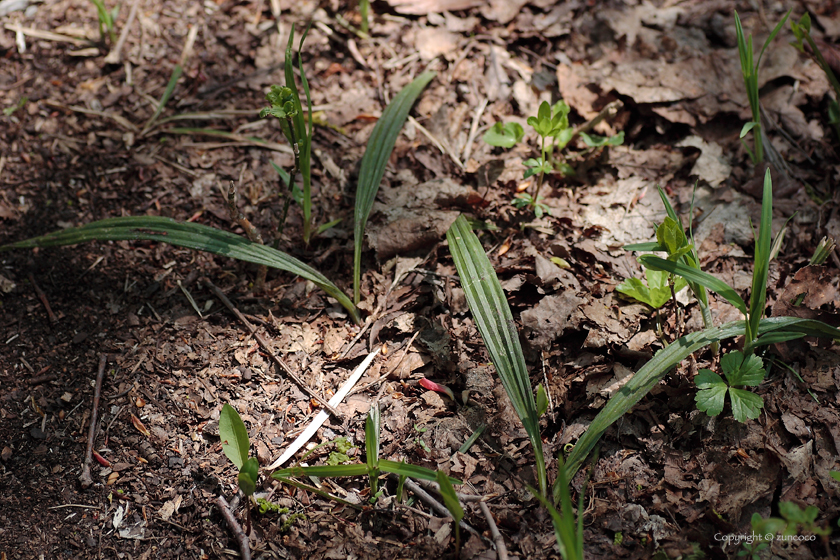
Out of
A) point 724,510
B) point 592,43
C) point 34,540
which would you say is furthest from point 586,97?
point 34,540

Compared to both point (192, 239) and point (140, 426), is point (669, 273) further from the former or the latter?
point (140, 426)

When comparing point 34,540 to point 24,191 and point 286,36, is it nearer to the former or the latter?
point 24,191

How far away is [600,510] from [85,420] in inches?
68.4

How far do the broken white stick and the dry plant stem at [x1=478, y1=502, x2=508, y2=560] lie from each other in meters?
0.60

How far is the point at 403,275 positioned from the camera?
7.03ft

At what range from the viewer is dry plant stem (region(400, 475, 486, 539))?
1.59 metres

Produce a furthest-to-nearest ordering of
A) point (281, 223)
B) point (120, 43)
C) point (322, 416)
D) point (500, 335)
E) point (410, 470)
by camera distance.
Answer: point (120, 43), point (281, 223), point (322, 416), point (500, 335), point (410, 470)

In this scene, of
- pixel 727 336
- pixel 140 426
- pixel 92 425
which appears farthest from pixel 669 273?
pixel 92 425

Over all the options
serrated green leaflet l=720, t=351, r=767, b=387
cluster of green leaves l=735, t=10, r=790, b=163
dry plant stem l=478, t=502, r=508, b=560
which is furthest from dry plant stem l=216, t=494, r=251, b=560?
cluster of green leaves l=735, t=10, r=790, b=163

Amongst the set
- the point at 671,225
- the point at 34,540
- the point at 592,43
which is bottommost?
the point at 34,540

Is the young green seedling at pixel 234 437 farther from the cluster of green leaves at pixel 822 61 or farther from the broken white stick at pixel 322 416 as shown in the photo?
the cluster of green leaves at pixel 822 61

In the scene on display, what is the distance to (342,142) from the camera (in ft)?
8.33

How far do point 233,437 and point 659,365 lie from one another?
1.34m

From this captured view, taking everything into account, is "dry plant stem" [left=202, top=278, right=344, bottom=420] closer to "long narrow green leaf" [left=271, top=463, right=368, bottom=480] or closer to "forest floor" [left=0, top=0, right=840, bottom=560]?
"forest floor" [left=0, top=0, right=840, bottom=560]
